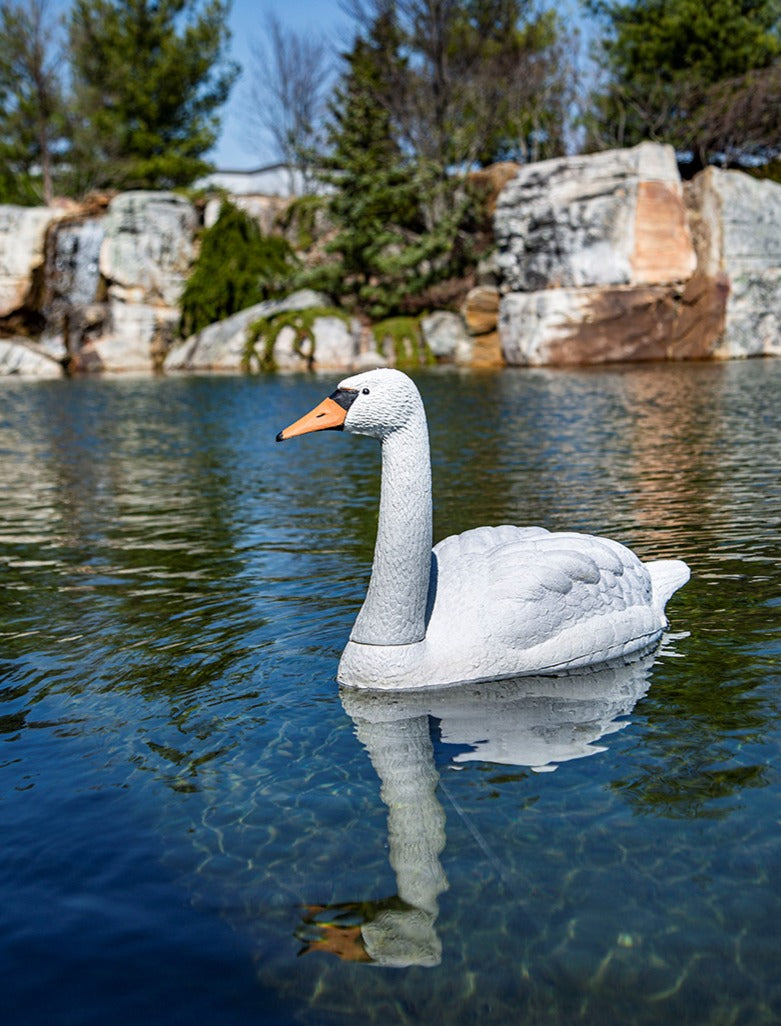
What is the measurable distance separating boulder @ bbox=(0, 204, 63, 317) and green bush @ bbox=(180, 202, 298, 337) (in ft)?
19.4

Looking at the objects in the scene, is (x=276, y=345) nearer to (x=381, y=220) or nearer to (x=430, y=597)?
(x=381, y=220)

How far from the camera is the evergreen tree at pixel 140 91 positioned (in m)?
41.9

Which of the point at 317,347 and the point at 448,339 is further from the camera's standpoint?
the point at 448,339

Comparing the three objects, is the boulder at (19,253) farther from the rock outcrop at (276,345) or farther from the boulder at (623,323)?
the boulder at (623,323)

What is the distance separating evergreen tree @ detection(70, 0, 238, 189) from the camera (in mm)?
41906

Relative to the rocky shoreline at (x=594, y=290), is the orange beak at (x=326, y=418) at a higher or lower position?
lower

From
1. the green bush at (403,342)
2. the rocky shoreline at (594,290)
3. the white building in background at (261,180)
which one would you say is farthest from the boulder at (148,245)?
the white building in background at (261,180)

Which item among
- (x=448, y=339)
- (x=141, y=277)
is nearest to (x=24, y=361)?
(x=141, y=277)

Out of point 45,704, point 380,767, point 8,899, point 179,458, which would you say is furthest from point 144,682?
point 179,458

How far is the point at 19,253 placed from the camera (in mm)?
35594

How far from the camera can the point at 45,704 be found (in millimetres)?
4398

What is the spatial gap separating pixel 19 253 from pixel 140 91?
1081 centimetres

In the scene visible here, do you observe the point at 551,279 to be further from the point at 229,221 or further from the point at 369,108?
the point at 229,221

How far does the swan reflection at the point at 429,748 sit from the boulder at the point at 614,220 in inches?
924
